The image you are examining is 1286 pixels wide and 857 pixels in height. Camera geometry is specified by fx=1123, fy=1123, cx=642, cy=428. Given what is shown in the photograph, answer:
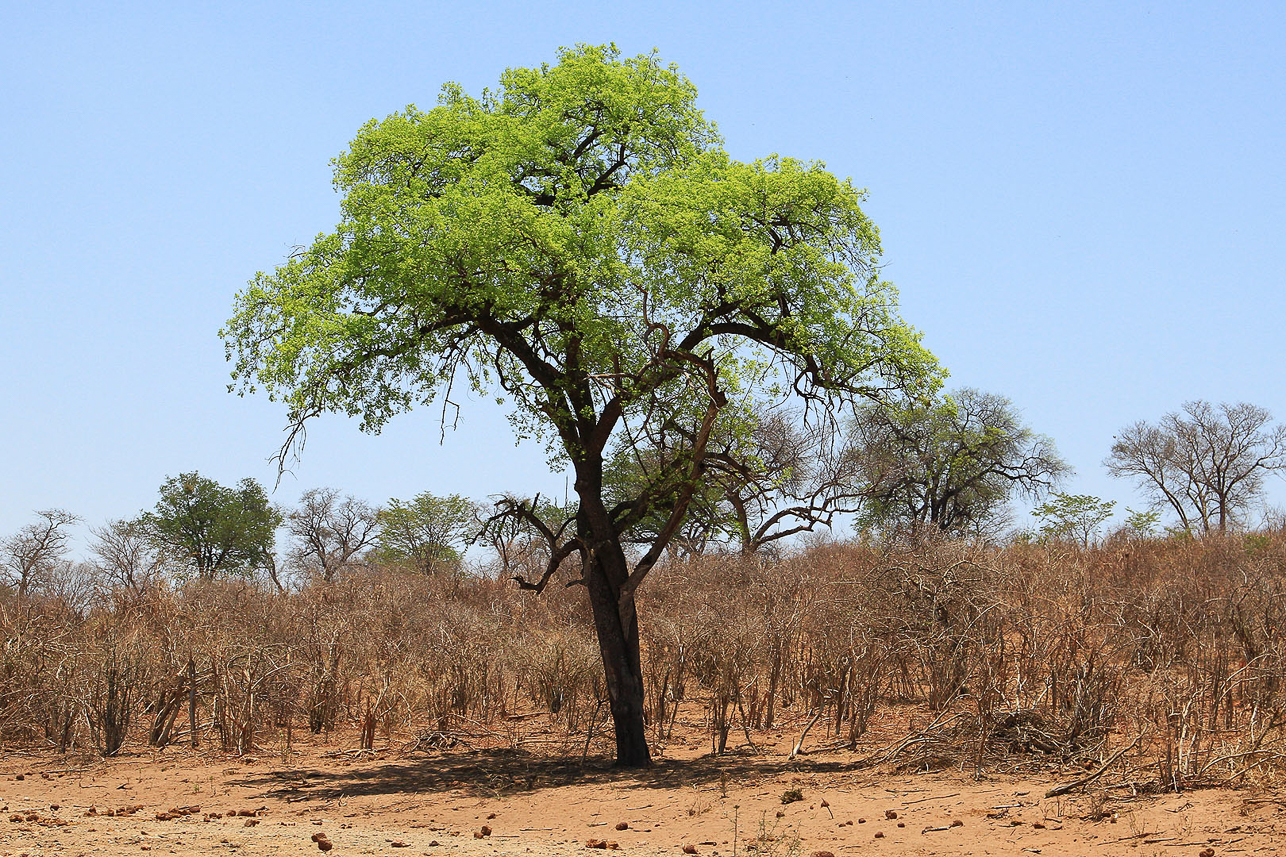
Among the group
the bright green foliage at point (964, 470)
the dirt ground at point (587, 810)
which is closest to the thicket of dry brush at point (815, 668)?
the dirt ground at point (587, 810)

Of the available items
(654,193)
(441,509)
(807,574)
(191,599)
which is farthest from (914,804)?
(441,509)

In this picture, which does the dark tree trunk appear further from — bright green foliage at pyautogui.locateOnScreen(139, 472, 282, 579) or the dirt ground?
bright green foliage at pyautogui.locateOnScreen(139, 472, 282, 579)

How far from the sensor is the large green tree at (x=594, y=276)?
10.8 m

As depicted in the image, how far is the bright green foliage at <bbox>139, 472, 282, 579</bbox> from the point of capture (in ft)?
143

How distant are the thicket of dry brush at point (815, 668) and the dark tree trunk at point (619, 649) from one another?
66 cm

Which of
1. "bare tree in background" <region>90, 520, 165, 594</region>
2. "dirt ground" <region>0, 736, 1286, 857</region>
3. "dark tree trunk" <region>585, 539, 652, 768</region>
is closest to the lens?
"dirt ground" <region>0, 736, 1286, 857</region>

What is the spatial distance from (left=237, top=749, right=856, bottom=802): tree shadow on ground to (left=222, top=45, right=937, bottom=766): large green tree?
71 cm

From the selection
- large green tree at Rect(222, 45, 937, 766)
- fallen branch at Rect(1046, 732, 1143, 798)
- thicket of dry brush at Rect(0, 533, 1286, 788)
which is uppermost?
large green tree at Rect(222, 45, 937, 766)

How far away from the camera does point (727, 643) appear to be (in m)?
13.6


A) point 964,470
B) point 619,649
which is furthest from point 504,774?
point 964,470

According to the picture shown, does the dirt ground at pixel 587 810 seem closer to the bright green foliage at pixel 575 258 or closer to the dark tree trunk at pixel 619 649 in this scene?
the dark tree trunk at pixel 619 649

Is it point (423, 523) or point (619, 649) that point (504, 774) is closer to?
point (619, 649)

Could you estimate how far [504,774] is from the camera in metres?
11.9

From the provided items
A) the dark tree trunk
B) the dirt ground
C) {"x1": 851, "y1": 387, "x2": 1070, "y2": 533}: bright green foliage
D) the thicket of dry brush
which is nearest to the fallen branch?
the dirt ground
